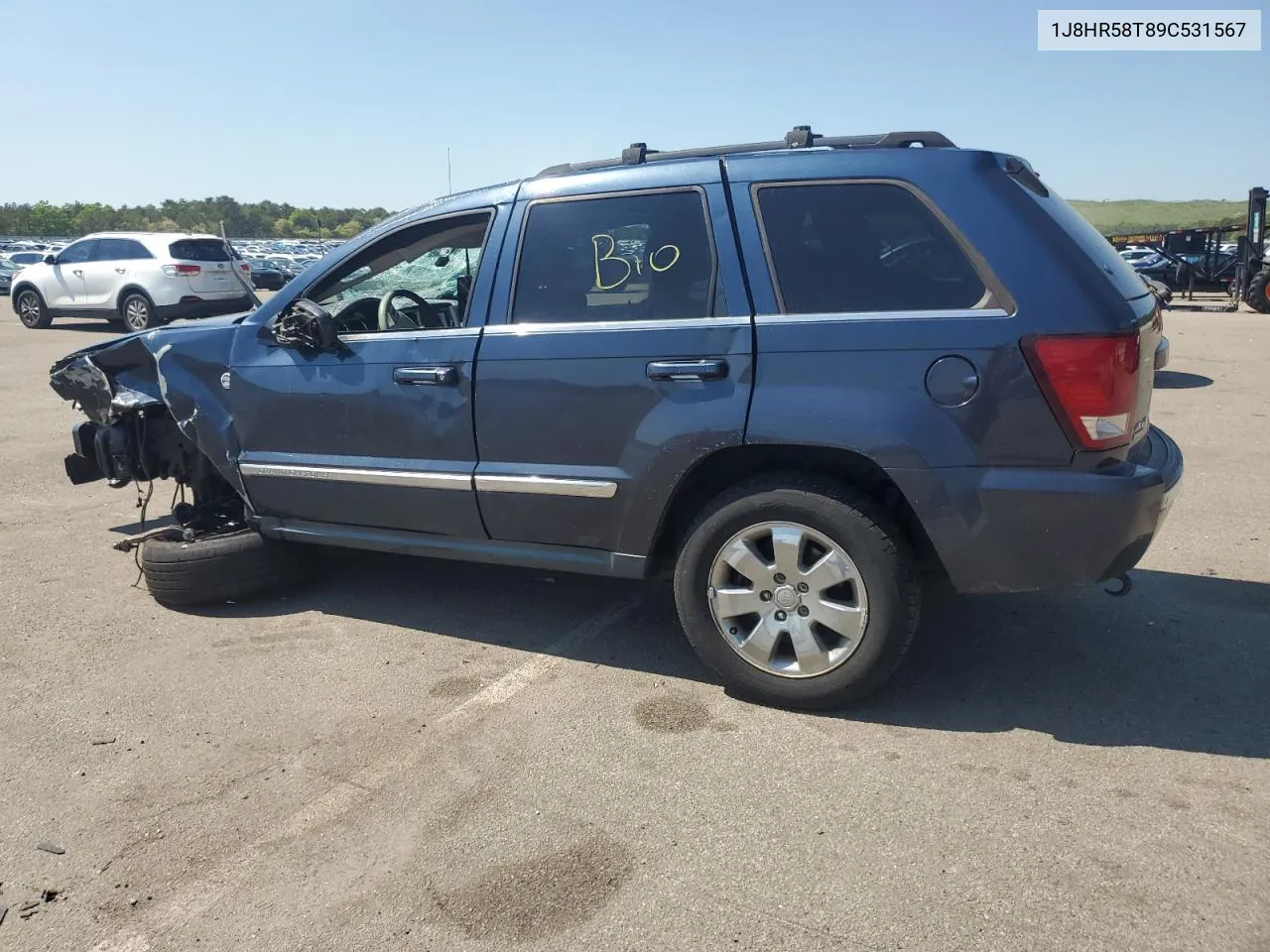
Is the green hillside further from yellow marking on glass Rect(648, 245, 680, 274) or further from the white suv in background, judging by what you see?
yellow marking on glass Rect(648, 245, 680, 274)

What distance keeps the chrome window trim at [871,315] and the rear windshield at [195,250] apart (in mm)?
16010

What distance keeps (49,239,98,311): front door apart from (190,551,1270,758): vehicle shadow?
1646cm

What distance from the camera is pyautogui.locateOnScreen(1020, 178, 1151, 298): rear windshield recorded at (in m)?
3.40

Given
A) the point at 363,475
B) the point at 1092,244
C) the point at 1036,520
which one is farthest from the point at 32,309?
the point at 1036,520

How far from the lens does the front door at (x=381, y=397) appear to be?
4137 millimetres

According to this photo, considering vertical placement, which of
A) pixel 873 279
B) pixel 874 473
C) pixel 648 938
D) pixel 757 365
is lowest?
pixel 648 938

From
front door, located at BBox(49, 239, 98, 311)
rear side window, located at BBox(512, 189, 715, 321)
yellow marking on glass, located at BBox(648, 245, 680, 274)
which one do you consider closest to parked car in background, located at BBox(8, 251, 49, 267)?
front door, located at BBox(49, 239, 98, 311)

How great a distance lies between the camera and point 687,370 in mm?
3602

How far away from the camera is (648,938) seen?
2477 mm

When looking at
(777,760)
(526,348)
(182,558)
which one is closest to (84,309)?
(182,558)

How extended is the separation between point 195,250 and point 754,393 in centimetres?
1683

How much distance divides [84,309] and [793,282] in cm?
1903

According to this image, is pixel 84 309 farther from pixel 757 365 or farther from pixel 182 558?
pixel 757 365

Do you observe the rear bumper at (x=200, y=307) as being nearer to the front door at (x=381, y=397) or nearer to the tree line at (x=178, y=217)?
the front door at (x=381, y=397)
